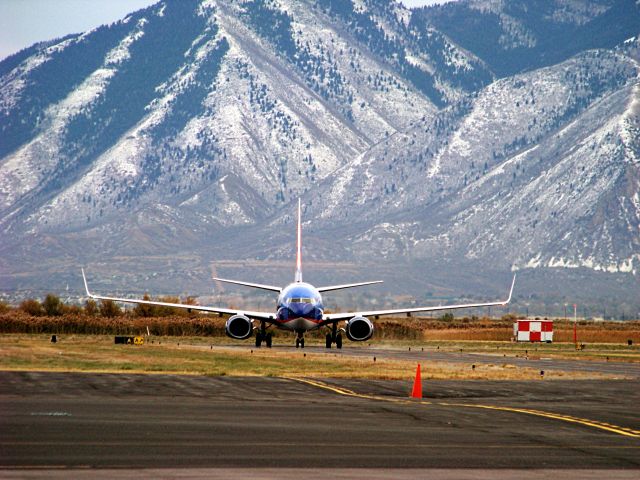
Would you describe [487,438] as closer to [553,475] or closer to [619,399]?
[553,475]

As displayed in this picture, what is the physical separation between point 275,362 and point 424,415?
28.0 meters

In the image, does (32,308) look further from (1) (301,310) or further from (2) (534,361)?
(2) (534,361)

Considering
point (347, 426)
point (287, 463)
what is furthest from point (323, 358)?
point (287, 463)

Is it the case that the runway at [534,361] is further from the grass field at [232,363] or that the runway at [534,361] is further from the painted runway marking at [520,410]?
the painted runway marking at [520,410]

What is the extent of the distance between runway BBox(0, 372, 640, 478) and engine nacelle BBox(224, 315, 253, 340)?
3571 cm

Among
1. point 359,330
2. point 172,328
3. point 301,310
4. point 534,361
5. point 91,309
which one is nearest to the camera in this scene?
point 534,361

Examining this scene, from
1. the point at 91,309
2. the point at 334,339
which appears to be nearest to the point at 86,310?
the point at 91,309

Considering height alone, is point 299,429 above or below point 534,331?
below

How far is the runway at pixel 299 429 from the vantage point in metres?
27.1

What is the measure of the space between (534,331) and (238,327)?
135 ft

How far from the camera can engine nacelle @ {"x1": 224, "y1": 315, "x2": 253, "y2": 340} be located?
8612 cm

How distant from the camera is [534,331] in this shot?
396ft

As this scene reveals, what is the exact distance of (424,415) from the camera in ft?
125

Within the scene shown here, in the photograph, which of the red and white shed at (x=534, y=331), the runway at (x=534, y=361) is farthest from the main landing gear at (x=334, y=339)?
the red and white shed at (x=534, y=331)
